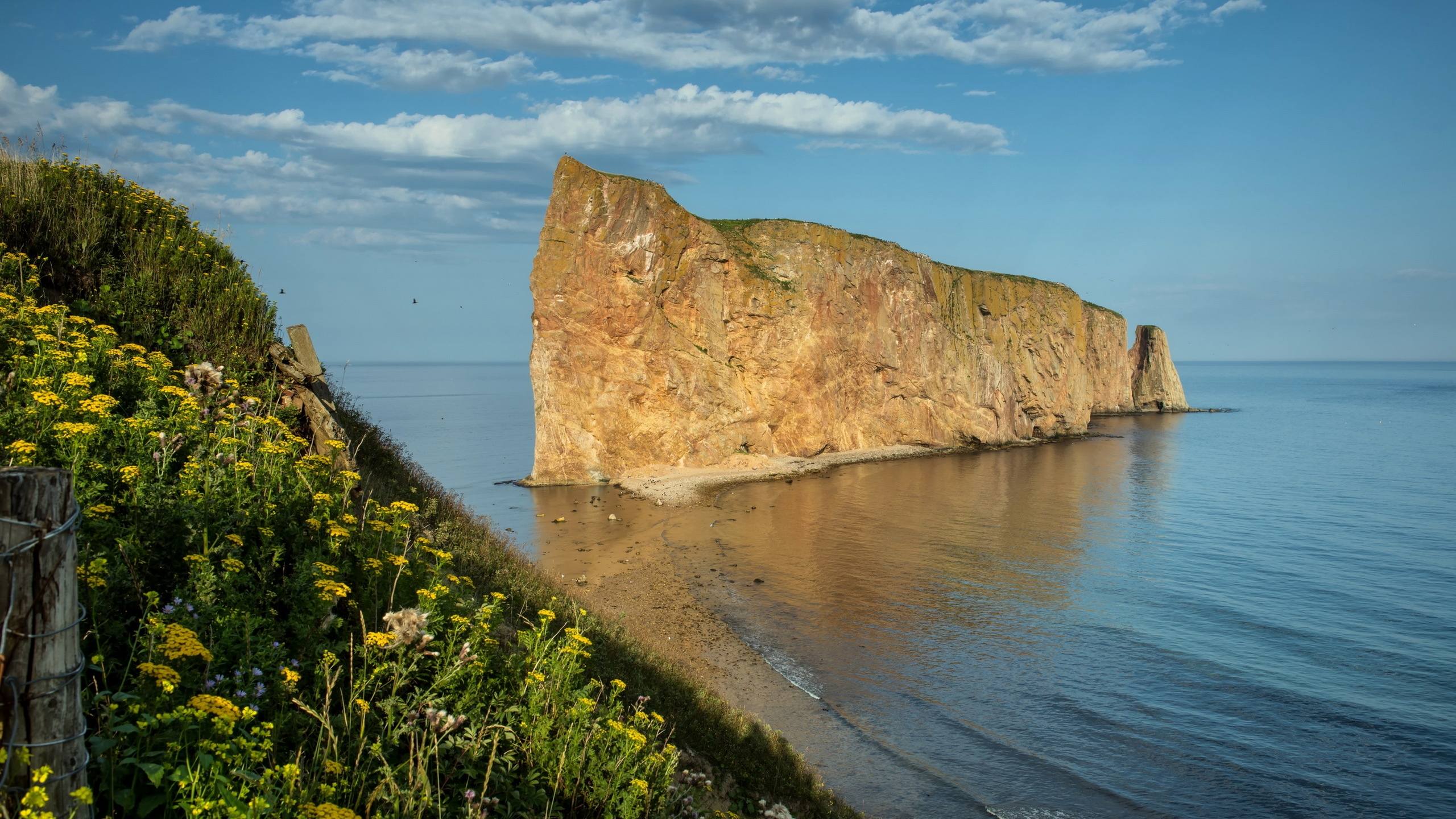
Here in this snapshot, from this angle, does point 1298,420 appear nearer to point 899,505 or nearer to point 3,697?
point 899,505

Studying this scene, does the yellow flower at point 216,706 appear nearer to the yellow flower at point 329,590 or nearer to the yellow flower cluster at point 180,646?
the yellow flower cluster at point 180,646

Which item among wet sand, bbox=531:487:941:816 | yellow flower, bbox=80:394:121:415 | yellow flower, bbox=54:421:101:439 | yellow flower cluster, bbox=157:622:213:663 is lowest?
wet sand, bbox=531:487:941:816

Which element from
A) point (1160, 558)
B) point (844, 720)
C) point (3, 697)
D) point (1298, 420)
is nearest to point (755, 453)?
point (1160, 558)

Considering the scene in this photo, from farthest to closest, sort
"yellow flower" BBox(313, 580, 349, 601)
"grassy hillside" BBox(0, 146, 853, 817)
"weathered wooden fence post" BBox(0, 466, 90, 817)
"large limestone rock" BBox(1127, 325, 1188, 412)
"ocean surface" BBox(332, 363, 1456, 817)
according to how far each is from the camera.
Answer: "large limestone rock" BBox(1127, 325, 1188, 412) → "ocean surface" BBox(332, 363, 1456, 817) → "yellow flower" BBox(313, 580, 349, 601) → "grassy hillside" BBox(0, 146, 853, 817) → "weathered wooden fence post" BBox(0, 466, 90, 817)

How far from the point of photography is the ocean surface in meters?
13.3

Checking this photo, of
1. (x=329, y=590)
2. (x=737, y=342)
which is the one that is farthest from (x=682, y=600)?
(x=737, y=342)

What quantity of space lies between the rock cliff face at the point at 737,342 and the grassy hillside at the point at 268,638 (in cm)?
3481

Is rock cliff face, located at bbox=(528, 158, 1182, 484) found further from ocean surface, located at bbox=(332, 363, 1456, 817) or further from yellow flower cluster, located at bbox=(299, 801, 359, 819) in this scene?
yellow flower cluster, located at bbox=(299, 801, 359, 819)

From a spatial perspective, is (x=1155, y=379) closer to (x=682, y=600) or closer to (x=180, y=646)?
(x=682, y=600)

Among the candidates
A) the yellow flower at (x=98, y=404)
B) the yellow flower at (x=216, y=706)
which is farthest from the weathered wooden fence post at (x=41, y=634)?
the yellow flower at (x=98, y=404)

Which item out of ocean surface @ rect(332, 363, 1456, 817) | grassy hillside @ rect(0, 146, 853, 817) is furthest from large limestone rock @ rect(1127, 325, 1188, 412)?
grassy hillside @ rect(0, 146, 853, 817)

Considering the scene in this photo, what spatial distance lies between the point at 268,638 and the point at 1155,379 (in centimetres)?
13170

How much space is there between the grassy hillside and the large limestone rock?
410ft

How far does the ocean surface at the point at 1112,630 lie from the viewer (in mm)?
13336
